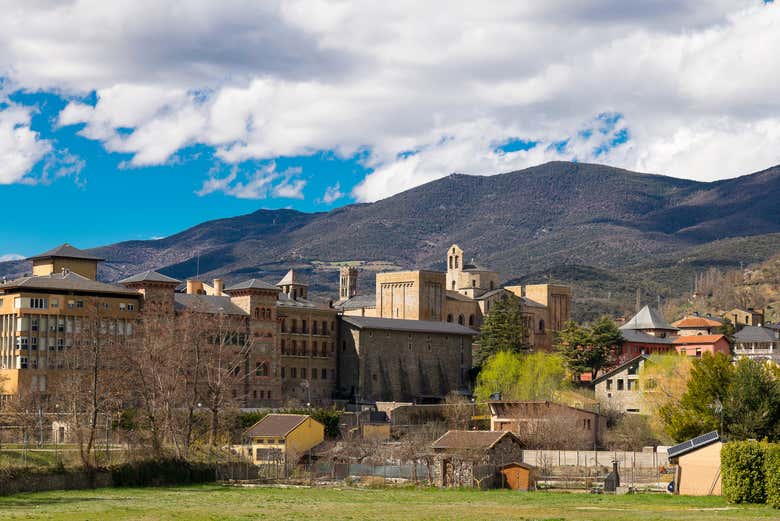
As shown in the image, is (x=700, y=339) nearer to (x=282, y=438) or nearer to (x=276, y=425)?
(x=276, y=425)

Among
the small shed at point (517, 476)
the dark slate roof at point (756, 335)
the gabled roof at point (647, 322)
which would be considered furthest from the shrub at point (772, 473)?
the dark slate roof at point (756, 335)

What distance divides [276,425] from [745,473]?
4501 centimetres

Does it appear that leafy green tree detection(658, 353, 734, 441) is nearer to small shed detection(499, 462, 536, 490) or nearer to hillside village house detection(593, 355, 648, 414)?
small shed detection(499, 462, 536, 490)

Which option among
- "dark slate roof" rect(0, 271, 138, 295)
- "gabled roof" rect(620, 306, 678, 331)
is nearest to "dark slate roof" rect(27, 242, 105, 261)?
"dark slate roof" rect(0, 271, 138, 295)

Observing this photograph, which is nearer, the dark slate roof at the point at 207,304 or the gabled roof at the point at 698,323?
the dark slate roof at the point at 207,304

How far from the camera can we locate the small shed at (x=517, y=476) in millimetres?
64062

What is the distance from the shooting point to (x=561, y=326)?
154500 mm

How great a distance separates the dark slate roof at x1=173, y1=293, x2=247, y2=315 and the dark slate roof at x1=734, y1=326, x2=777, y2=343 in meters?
67.7

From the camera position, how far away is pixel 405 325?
4820 inches

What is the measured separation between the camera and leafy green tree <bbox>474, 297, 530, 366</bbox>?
407 ft

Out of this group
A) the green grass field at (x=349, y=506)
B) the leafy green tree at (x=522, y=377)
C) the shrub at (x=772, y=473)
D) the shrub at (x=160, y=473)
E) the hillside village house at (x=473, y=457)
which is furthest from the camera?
the leafy green tree at (x=522, y=377)

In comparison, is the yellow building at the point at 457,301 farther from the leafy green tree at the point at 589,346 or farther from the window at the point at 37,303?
the window at the point at 37,303

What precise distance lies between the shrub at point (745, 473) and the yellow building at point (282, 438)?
117 ft

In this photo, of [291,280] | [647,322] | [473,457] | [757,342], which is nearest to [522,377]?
[647,322]
